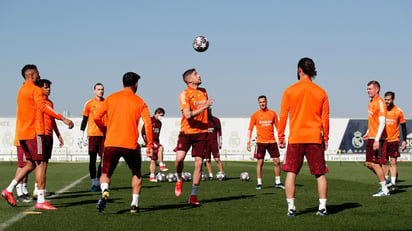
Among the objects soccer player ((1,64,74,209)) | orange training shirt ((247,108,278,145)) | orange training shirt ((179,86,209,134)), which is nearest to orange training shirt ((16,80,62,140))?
soccer player ((1,64,74,209))

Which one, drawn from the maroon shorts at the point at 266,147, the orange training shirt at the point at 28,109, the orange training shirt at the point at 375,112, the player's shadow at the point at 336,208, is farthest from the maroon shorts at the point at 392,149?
the orange training shirt at the point at 28,109

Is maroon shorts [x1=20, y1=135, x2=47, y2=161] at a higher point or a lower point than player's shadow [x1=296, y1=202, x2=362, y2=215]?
higher

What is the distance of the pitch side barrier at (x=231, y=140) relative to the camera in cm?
3947

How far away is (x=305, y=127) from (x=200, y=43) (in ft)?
21.9

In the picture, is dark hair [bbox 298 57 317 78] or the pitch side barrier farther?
the pitch side barrier

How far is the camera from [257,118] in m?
13.7

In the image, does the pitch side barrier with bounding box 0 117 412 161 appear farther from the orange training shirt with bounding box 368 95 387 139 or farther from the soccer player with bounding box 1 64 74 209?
the soccer player with bounding box 1 64 74 209

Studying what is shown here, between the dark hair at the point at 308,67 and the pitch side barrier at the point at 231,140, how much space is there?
3097 cm

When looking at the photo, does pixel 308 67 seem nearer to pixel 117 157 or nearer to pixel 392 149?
pixel 117 157

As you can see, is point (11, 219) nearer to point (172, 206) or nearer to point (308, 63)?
point (172, 206)

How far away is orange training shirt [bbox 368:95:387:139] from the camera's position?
10781 millimetres

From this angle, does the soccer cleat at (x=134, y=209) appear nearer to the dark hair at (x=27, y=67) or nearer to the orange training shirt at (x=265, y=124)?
the dark hair at (x=27, y=67)

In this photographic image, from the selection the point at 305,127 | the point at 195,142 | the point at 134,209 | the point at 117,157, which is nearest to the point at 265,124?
the point at 195,142

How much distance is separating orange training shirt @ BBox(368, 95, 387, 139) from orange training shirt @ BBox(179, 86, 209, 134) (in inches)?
145
